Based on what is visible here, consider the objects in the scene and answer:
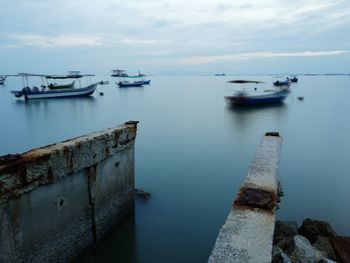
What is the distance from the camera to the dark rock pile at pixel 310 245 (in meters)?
5.82

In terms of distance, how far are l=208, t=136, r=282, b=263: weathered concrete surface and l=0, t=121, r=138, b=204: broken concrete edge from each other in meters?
3.06

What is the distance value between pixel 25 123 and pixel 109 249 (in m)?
24.8

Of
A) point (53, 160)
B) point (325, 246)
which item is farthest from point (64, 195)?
point (325, 246)

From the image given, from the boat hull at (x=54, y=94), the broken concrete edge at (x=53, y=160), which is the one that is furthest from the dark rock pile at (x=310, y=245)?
the boat hull at (x=54, y=94)

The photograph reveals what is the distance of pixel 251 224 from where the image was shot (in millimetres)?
4664

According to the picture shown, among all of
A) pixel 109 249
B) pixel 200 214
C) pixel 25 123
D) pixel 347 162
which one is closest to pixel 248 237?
pixel 109 249

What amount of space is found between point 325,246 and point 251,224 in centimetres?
305

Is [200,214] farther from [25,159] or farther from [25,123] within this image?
[25,123]

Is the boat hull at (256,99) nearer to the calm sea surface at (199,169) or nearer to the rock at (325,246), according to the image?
the calm sea surface at (199,169)

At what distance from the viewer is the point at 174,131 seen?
75.9 feet

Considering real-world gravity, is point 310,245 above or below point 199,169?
above

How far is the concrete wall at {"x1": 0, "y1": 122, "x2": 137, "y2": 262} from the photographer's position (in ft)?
15.8

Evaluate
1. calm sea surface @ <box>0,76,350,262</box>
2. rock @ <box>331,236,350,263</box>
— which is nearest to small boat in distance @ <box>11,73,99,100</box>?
calm sea surface @ <box>0,76,350,262</box>

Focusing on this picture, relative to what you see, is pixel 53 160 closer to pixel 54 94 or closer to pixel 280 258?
pixel 280 258
